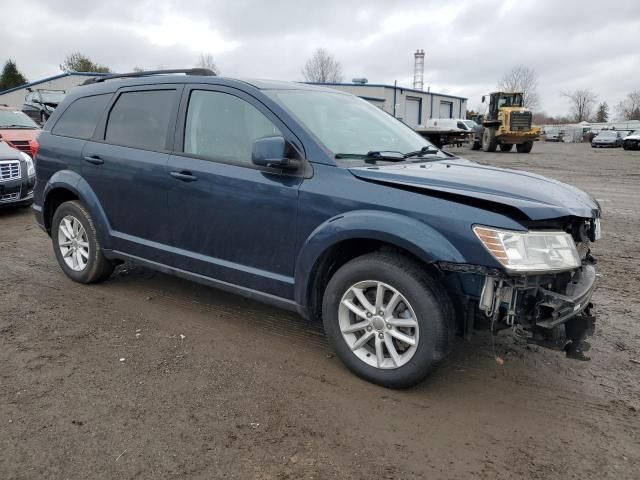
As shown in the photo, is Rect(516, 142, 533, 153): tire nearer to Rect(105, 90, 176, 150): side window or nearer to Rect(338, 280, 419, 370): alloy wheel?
Rect(105, 90, 176, 150): side window

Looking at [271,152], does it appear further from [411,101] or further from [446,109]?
[446,109]

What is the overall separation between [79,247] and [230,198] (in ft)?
6.92

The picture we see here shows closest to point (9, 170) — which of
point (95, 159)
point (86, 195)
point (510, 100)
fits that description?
point (86, 195)

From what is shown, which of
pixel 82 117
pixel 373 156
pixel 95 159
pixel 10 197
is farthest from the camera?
pixel 10 197

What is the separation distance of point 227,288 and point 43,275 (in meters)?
2.56

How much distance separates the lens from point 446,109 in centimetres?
5350

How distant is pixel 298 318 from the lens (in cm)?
424

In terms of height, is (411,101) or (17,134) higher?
(411,101)

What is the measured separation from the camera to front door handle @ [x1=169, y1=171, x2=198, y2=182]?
3799 mm

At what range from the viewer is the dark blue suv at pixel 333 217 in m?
2.81

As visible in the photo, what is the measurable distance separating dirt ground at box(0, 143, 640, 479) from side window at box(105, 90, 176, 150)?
1.39 metres

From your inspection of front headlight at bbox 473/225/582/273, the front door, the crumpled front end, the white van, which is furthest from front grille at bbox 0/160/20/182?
the white van

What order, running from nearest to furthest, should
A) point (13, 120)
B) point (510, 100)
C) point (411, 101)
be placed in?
point (13, 120)
point (510, 100)
point (411, 101)

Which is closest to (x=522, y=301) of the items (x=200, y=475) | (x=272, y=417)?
(x=272, y=417)
